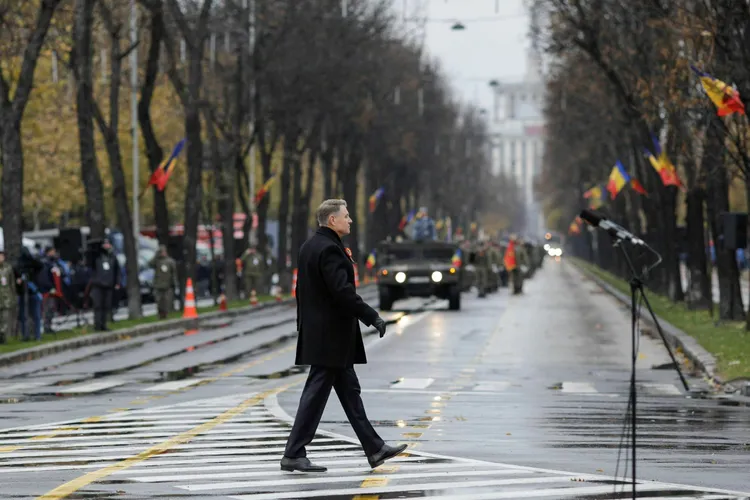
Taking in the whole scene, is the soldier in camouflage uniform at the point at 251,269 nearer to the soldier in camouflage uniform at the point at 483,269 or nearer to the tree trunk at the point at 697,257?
the soldier in camouflage uniform at the point at 483,269

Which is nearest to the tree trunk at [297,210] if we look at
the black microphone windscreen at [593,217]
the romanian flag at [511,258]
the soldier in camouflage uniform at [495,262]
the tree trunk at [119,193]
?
the soldier in camouflage uniform at [495,262]

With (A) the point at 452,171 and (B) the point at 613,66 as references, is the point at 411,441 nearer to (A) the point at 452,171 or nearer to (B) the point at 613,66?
(B) the point at 613,66

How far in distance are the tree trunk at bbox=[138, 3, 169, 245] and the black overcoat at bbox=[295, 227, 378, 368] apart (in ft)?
111

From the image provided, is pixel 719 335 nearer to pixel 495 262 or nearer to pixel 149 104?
pixel 149 104

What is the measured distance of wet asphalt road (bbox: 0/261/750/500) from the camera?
12203mm

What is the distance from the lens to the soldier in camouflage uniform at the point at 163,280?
43603 millimetres

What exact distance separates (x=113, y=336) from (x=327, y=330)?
75.6 ft

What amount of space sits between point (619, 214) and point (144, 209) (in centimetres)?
2148

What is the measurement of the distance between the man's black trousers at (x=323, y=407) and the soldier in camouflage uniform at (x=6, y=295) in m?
18.6

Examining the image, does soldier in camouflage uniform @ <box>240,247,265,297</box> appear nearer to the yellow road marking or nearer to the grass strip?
the grass strip

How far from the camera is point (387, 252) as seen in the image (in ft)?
175

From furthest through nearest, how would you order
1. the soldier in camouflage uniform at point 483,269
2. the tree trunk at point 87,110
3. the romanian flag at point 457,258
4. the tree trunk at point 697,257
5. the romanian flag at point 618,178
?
the soldier in camouflage uniform at point 483,269, the romanian flag at point 618,178, the romanian flag at point 457,258, the tree trunk at point 697,257, the tree trunk at point 87,110

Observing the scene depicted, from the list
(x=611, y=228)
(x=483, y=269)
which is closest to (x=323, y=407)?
(x=611, y=228)

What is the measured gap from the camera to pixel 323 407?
1295 cm
